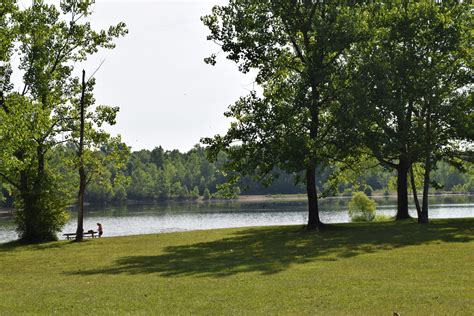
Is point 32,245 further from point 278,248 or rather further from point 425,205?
point 425,205

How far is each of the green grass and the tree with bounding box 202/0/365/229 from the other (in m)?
6.12

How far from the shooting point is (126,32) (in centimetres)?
4350

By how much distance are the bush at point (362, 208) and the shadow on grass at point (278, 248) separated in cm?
1694

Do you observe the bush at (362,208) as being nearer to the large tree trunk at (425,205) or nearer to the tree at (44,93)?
the large tree trunk at (425,205)

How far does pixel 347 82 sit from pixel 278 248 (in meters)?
14.9

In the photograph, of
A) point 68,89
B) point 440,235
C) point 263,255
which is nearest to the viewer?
point 263,255

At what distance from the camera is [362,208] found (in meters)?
58.0

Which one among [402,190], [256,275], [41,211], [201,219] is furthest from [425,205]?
[201,219]

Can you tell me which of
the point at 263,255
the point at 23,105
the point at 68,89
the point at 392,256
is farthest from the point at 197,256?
the point at 68,89

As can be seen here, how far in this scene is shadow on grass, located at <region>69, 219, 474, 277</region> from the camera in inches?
937

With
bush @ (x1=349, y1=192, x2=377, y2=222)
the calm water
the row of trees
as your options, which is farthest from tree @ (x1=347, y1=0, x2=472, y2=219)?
the calm water

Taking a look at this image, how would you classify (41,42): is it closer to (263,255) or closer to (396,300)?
(263,255)

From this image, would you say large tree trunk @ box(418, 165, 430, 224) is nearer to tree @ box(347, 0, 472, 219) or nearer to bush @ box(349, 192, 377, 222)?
tree @ box(347, 0, 472, 219)

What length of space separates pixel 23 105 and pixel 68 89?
25.5ft
